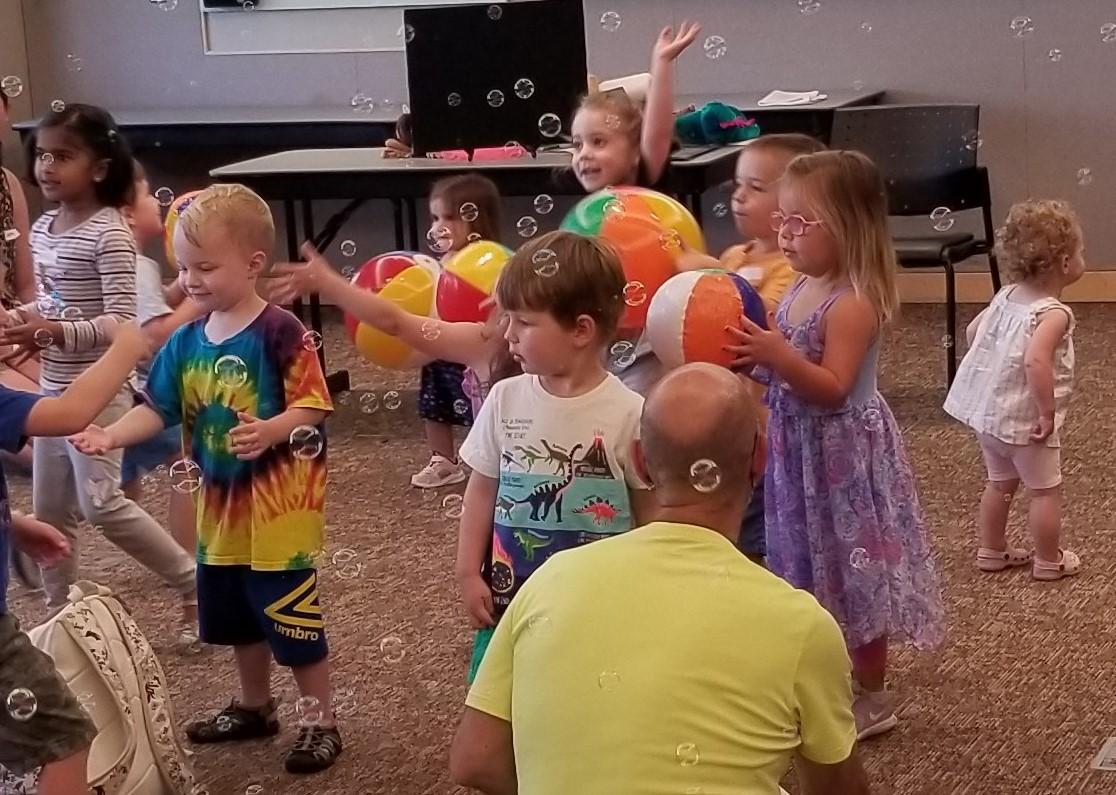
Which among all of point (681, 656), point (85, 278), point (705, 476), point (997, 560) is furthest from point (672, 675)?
point (997, 560)

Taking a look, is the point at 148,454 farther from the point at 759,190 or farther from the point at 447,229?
the point at 759,190

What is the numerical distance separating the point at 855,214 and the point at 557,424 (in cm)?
66

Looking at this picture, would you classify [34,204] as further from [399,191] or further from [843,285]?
[843,285]

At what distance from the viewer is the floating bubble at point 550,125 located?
4.77m

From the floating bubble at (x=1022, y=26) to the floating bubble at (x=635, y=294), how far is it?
443 cm

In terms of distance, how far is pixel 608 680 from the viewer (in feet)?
4.95

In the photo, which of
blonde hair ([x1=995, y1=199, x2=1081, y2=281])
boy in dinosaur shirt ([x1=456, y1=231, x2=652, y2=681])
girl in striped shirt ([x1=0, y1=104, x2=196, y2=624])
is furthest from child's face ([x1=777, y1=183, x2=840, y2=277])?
girl in striped shirt ([x1=0, y1=104, x2=196, y2=624])

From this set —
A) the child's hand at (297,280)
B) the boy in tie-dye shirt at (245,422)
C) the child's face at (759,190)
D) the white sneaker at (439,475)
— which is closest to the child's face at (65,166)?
the boy in tie-dye shirt at (245,422)

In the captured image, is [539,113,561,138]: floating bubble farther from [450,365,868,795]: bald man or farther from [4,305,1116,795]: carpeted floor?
[450,365,868,795]: bald man

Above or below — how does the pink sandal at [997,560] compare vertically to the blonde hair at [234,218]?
below

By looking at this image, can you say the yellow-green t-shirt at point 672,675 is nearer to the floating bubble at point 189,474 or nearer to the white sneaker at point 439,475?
the floating bubble at point 189,474

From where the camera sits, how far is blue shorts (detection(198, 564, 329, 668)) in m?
2.69

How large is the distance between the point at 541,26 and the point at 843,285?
2.25 meters

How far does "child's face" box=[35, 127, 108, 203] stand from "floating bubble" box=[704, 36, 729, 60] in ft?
13.0
